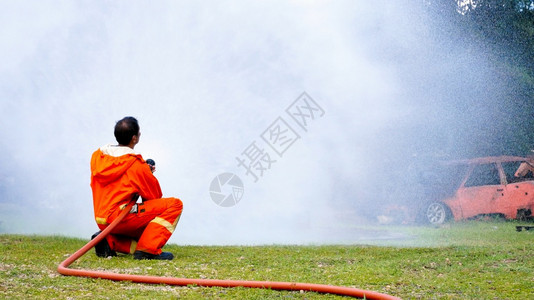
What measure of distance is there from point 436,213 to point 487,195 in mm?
1057

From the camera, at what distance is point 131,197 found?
19.7 ft

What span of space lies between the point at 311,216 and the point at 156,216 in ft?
17.3

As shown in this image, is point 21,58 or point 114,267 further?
point 21,58

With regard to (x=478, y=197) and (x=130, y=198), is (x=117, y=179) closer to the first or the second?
(x=130, y=198)

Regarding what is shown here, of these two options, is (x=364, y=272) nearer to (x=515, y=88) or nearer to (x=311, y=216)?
Answer: (x=311, y=216)

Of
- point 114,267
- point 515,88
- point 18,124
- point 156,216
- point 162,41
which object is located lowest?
point 114,267

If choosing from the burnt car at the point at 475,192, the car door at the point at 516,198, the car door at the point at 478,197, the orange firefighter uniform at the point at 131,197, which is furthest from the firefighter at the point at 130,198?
the car door at the point at 516,198

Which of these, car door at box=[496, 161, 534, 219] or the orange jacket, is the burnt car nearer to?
car door at box=[496, 161, 534, 219]

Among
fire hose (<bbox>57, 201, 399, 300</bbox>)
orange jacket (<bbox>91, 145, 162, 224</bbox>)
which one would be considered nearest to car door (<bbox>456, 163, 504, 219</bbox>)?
orange jacket (<bbox>91, 145, 162, 224</bbox>)

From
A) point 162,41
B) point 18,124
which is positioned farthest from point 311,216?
point 18,124

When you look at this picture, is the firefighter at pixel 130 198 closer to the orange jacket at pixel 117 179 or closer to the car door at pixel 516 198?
the orange jacket at pixel 117 179

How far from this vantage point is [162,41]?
10562 mm

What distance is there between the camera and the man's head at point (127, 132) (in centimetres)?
614

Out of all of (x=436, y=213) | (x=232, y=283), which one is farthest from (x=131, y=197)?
(x=436, y=213)
